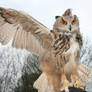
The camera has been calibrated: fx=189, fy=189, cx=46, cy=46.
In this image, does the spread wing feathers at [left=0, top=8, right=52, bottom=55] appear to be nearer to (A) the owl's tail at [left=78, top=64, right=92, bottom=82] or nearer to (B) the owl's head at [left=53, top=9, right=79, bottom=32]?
(B) the owl's head at [left=53, top=9, right=79, bottom=32]

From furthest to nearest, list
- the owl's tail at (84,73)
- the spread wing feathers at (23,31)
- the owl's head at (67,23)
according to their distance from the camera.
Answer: the spread wing feathers at (23,31), the owl's tail at (84,73), the owl's head at (67,23)

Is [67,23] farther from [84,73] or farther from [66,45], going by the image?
[84,73]

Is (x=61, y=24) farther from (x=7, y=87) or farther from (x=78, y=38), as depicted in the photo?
(x=7, y=87)

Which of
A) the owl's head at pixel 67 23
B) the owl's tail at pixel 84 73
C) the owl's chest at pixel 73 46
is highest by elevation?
the owl's head at pixel 67 23

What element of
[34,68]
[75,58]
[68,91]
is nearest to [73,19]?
[75,58]

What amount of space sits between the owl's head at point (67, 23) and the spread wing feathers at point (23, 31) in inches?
15.1

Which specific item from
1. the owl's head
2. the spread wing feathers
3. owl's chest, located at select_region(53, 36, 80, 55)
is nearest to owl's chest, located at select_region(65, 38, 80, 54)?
owl's chest, located at select_region(53, 36, 80, 55)

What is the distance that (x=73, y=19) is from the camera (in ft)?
10.7

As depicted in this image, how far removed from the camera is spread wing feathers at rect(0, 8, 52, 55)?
12.4 feet

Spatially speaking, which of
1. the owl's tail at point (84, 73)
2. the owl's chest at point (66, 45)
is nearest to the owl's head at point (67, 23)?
the owl's chest at point (66, 45)

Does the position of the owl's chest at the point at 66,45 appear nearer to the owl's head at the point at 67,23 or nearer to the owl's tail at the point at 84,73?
the owl's head at the point at 67,23

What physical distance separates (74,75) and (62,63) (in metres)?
0.35

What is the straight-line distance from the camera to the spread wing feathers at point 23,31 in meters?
3.78

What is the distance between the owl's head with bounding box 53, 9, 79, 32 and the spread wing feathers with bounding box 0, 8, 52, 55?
383mm
